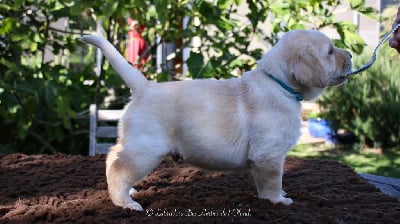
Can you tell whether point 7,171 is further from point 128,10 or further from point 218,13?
point 218,13

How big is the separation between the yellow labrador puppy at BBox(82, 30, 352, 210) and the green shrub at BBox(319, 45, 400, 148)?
609cm

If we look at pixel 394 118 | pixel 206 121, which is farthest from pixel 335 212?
pixel 394 118

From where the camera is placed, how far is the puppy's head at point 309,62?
10.1ft

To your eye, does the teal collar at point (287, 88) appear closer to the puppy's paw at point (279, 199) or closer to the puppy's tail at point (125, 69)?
the puppy's paw at point (279, 199)

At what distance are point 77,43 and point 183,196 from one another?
3.89 meters

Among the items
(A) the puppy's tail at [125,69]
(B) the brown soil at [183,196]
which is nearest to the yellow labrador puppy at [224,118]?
(A) the puppy's tail at [125,69]

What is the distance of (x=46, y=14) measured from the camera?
6426 mm

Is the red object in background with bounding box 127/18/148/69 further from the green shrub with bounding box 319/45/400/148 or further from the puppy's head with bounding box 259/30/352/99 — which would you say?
the puppy's head with bounding box 259/30/352/99

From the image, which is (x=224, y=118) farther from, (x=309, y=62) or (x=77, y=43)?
(x=77, y=43)

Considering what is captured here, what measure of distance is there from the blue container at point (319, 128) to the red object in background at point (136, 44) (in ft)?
12.8

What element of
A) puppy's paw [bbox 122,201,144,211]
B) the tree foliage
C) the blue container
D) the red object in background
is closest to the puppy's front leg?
puppy's paw [bbox 122,201,144,211]

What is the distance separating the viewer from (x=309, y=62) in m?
3.07

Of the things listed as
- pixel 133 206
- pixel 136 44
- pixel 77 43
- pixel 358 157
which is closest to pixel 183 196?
pixel 133 206

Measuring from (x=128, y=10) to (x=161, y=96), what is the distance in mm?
2315
